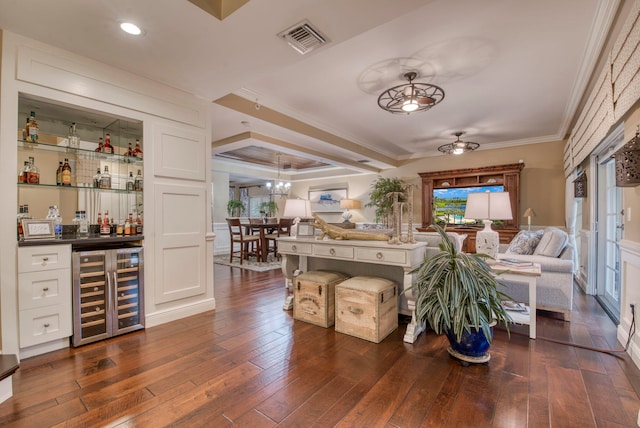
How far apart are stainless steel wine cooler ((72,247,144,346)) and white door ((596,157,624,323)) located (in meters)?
5.00

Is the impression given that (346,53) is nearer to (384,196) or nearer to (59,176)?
(59,176)

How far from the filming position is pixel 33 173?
7.68ft

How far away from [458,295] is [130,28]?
2989 millimetres

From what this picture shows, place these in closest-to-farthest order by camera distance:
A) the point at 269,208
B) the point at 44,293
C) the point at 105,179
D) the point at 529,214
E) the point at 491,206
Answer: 1. the point at 44,293
2. the point at 105,179
3. the point at 491,206
4. the point at 529,214
5. the point at 269,208

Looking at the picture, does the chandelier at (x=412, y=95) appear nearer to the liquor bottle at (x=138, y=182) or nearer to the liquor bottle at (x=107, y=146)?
the liquor bottle at (x=138, y=182)

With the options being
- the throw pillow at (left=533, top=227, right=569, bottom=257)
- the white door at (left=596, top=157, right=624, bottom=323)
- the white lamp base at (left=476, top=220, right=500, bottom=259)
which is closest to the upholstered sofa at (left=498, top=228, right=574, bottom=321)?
the throw pillow at (left=533, top=227, right=569, bottom=257)

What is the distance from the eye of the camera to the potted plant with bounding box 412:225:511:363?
1955 millimetres

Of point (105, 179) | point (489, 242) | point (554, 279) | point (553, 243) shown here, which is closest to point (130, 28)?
point (105, 179)

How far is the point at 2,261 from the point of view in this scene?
204cm

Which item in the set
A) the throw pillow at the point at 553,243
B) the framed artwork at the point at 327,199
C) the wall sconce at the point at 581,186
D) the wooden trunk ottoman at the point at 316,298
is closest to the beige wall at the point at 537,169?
the wall sconce at the point at 581,186

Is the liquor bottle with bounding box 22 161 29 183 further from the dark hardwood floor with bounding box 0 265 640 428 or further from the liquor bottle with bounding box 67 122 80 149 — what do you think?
the dark hardwood floor with bounding box 0 265 640 428

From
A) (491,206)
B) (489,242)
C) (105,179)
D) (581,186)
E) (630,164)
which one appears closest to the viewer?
(630,164)

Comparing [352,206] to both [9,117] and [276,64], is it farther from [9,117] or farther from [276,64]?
[9,117]

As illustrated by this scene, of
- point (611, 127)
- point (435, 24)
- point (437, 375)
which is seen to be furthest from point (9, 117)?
point (611, 127)
